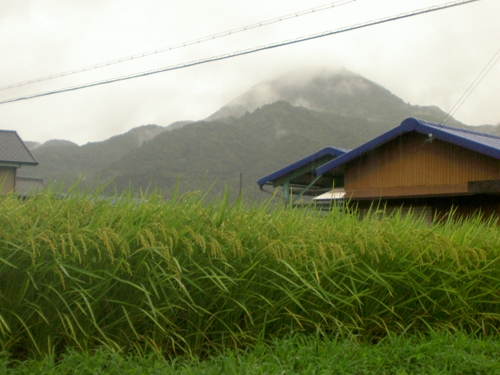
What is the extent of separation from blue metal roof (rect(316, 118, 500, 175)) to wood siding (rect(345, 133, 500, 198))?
423 mm

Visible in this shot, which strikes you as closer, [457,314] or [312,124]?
[457,314]

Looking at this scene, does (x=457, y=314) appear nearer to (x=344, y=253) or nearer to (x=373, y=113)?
(x=344, y=253)

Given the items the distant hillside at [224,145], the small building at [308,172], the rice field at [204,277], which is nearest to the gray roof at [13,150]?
the distant hillside at [224,145]

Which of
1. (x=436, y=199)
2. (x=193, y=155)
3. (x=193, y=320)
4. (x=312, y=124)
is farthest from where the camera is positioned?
(x=312, y=124)

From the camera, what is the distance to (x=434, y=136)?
1596cm

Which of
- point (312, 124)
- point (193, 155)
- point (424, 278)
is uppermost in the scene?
point (312, 124)

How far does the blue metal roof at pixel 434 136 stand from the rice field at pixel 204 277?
869cm

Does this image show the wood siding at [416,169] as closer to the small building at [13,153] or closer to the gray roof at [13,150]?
the small building at [13,153]

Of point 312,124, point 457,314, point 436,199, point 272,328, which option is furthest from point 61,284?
point 312,124

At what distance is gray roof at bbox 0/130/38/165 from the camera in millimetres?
29466

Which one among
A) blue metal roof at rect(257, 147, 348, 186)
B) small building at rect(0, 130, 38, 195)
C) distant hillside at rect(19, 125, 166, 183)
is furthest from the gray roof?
blue metal roof at rect(257, 147, 348, 186)

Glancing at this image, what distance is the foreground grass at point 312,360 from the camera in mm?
3842

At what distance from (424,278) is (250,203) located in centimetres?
190

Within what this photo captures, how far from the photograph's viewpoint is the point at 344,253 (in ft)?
18.1
